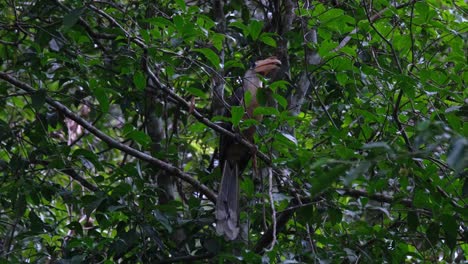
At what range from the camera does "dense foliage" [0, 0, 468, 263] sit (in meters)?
2.70

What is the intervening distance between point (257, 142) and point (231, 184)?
0.46m

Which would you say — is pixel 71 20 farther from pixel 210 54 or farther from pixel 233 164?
pixel 233 164

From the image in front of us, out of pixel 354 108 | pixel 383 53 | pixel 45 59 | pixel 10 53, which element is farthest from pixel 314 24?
pixel 10 53

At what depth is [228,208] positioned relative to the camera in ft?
10.4

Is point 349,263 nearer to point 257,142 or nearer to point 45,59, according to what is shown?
point 257,142

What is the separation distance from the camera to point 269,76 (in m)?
3.74

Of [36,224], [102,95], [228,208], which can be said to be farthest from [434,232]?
[36,224]

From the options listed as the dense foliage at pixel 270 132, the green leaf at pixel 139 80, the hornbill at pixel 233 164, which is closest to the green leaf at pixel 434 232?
the dense foliage at pixel 270 132

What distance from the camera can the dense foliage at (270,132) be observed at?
106 inches

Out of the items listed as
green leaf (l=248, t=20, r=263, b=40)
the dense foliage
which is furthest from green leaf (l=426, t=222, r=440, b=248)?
green leaf (l=248, t=20, r=263, b=40)

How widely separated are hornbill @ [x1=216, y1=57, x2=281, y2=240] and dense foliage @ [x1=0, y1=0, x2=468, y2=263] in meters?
0.07

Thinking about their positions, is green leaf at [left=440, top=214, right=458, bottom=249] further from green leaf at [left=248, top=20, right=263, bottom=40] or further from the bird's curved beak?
the bird's curved beak

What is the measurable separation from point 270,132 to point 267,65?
0.86 m

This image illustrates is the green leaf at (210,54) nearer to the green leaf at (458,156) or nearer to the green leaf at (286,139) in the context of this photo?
the green leaf at (286,139)
